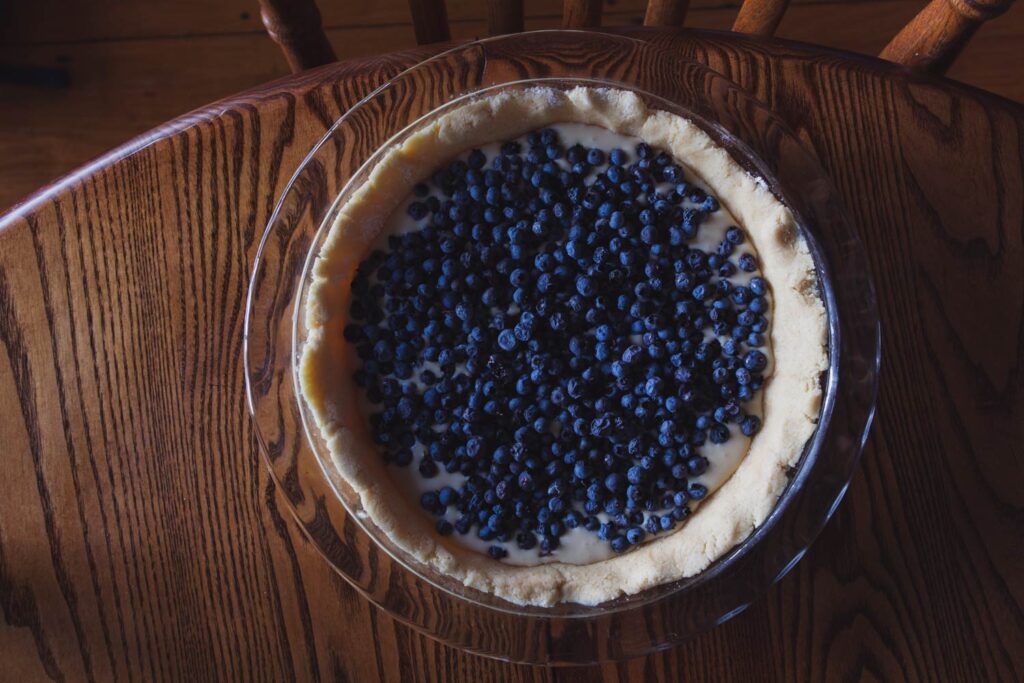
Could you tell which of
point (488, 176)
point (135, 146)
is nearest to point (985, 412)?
point (488, 176)

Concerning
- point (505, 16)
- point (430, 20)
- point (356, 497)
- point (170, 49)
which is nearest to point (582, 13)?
point (505, 16)

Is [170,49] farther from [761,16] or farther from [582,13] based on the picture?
[761,16]

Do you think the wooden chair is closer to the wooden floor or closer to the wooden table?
the wooden table

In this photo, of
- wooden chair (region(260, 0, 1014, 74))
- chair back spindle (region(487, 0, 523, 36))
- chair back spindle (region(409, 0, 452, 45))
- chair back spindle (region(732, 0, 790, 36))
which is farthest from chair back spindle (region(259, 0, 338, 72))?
chair back spindle (region(732, 0, 790, 36))

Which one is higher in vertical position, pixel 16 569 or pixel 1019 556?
pixel 16 569

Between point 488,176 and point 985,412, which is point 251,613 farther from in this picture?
point 985,412

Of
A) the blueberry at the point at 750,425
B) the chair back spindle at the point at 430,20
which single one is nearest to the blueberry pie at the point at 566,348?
the blueberry at the point at 750,425

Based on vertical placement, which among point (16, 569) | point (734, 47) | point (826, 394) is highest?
point (734, 47)
